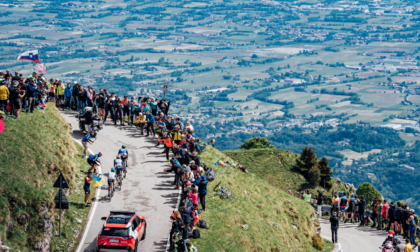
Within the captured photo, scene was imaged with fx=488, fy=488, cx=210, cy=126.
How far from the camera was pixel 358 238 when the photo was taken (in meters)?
35.4

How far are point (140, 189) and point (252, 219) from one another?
685 cm

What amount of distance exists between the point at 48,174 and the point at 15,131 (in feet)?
10.5

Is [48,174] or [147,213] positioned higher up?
[48,174]

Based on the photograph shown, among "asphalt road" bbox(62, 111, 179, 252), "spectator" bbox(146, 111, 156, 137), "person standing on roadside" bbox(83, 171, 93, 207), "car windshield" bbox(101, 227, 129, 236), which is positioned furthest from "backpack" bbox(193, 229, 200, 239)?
"spectator" bbox(146, 111, 156, 137)

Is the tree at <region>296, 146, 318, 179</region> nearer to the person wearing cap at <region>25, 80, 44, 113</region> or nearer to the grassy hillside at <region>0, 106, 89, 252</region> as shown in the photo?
the grassy hillside at <region>0, 106, 89, 252</region>

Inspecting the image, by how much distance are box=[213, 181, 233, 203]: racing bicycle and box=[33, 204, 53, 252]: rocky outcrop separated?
10.3 meters

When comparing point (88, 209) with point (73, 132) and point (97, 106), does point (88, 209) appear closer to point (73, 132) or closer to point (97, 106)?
point (73, 132)

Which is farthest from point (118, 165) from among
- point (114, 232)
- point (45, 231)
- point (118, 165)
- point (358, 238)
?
point (358, 238)

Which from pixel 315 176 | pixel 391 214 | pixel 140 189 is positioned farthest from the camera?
pixel 315 176

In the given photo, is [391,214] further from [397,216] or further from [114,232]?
[114,232]

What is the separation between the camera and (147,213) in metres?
26.1

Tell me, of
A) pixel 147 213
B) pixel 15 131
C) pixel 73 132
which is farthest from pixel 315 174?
pixel 15 131

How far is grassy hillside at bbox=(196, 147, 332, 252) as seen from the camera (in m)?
24.8

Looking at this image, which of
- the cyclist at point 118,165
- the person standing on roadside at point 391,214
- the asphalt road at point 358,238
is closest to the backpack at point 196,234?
the cyclist at point 118,165
